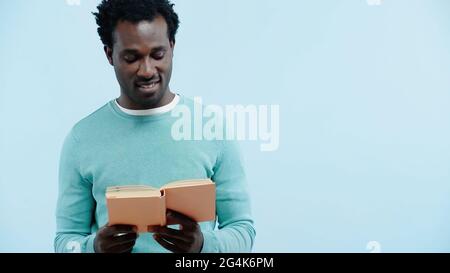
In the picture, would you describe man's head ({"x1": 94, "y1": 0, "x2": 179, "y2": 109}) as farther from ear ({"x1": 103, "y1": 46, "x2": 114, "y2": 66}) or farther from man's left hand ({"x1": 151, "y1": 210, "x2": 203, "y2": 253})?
man's left hand ({"x1": 151, "y1": 210, "x2": 203, "y2": 253})

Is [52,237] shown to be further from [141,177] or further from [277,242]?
[277,242]

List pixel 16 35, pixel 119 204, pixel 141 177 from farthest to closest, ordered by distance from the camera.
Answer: pixel 16 35 → pixel 141 177 → pixel 119 204

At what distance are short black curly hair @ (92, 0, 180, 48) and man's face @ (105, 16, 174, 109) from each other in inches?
0.6

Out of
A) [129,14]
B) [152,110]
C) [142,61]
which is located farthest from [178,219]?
[129,14]

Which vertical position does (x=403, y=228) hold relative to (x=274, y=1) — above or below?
below

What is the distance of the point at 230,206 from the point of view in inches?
57.9

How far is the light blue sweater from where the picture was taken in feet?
4.71

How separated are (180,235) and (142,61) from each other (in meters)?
0.45

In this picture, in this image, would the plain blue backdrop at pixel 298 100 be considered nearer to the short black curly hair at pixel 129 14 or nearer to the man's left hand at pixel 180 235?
the short black curly hair at pixel 129 14

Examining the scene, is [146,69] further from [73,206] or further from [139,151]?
[73,206]

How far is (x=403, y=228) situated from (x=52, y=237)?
100 cm

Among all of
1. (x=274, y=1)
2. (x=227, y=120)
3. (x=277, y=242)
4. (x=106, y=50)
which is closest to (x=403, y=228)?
(x=277, y=242)

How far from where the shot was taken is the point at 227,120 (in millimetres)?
1526

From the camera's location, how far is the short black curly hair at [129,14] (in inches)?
55.0
